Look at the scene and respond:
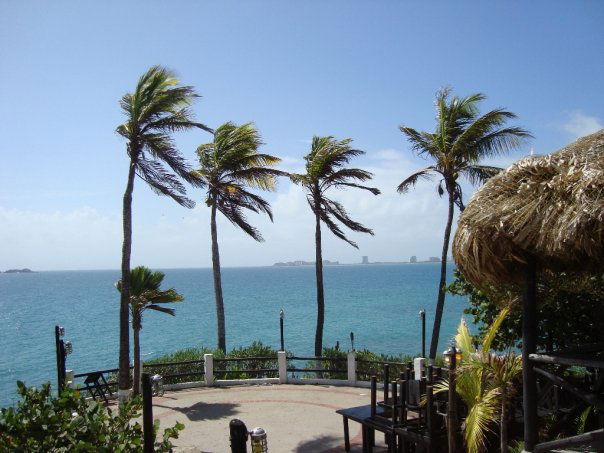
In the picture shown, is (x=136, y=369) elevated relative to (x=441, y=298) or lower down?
lower down

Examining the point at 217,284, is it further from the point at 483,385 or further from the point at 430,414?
the point at 483,385

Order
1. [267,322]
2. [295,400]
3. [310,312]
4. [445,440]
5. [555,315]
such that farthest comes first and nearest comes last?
[310,312]
[267,322]
[295,400]
[555,315]
[445,440]

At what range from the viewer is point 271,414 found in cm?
1354

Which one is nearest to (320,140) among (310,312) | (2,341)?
(2,341)

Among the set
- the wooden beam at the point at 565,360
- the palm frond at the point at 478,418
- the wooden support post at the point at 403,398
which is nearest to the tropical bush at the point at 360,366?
the wooden support post at the point at 403,398

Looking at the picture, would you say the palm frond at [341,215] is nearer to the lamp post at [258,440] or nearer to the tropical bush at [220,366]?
the tropical bush at [220,366]

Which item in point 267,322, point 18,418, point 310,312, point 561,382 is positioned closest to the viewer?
point 18,418

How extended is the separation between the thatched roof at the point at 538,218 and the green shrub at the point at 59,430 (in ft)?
12.0

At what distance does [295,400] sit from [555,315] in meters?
7.89

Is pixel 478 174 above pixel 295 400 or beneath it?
above

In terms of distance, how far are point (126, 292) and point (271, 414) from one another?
17.4 ft

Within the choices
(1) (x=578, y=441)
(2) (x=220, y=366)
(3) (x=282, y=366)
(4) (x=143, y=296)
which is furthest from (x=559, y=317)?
(2) (x=220, y=366)

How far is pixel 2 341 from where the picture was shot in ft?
174

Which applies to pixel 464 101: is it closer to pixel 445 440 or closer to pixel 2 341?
pixel 445 440
